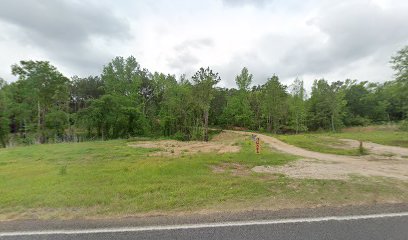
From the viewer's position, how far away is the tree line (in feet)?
109

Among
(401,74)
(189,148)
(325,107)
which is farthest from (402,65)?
(325,107)

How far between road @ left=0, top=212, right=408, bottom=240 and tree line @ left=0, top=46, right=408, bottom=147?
65.2ft

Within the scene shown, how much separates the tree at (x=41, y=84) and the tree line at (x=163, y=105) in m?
0.11

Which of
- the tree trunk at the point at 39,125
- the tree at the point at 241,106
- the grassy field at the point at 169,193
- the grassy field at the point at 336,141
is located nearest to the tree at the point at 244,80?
the tree at the point at 241,106

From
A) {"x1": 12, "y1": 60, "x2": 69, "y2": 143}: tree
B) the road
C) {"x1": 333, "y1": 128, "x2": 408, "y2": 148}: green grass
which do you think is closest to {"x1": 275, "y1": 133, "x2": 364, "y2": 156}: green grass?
{"x1": 333, "y1": 128, "x2": 408, "y2": 148}: green grass

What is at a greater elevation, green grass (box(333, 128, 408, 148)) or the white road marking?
the white road marking

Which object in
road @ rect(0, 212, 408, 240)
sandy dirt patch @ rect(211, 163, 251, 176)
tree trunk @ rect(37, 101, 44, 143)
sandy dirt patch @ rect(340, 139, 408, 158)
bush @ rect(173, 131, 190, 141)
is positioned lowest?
bush @ rect(173, 131, 190, 141)

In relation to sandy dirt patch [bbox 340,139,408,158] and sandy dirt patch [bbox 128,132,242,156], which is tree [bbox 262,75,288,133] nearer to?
sandy dirt patch [bbox 128,132,242,156]

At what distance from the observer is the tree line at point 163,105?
33188 mm

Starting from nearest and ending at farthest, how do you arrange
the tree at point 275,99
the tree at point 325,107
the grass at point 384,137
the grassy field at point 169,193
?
1. the grassy field at point 169,193
2. the grass at point 384,137
3. the tree at point 275,99
4. the tree at point 325,107

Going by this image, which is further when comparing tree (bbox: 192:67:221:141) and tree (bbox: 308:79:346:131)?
tree (bbox: 308:79:346:131)

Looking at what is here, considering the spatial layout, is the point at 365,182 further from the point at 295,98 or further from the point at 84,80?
the point at 84,80

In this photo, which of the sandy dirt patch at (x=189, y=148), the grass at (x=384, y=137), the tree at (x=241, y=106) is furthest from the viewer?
the tree at (x=241, y=106)

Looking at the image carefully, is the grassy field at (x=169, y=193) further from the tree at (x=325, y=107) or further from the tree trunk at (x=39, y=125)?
the tree at (x=325, y=107)
